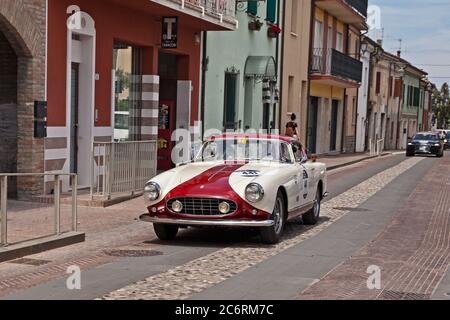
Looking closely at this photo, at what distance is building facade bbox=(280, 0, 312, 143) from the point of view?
26.7 meters

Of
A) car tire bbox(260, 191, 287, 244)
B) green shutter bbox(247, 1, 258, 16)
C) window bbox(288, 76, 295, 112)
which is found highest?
green shutter bbox(247, 1, 258, 16)

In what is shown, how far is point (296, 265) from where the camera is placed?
7.86 m

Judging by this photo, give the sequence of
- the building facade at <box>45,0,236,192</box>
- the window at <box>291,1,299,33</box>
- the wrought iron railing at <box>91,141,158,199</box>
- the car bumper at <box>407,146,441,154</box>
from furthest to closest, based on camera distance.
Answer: the car bumper at <box>407,146,441,154</box> → the window at <box>291,1,299,33</box> → the building facade at <box>45,0,236,192</box> → the wrought iron railing at <box>91,141,158,199</box>

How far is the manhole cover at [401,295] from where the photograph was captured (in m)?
6.30

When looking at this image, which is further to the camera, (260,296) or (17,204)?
(17,204)

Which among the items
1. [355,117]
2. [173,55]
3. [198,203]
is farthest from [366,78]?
[198,203]

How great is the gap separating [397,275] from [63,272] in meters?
3.67

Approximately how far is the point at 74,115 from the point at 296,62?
51.9 ft

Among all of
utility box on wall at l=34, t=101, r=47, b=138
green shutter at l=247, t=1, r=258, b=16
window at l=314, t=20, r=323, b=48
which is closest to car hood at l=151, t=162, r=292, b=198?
utility box on wall at l=34, t=101, r=47, b=138

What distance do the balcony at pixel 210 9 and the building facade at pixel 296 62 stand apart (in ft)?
25.1

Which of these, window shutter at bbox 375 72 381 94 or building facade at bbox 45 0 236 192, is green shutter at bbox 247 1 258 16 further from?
window shutter at bbox 375 72 381 94

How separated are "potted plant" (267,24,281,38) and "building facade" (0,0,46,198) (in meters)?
13.2

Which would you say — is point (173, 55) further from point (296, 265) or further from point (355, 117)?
point (355, 117)

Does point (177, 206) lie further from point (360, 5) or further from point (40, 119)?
point (360, 5)
